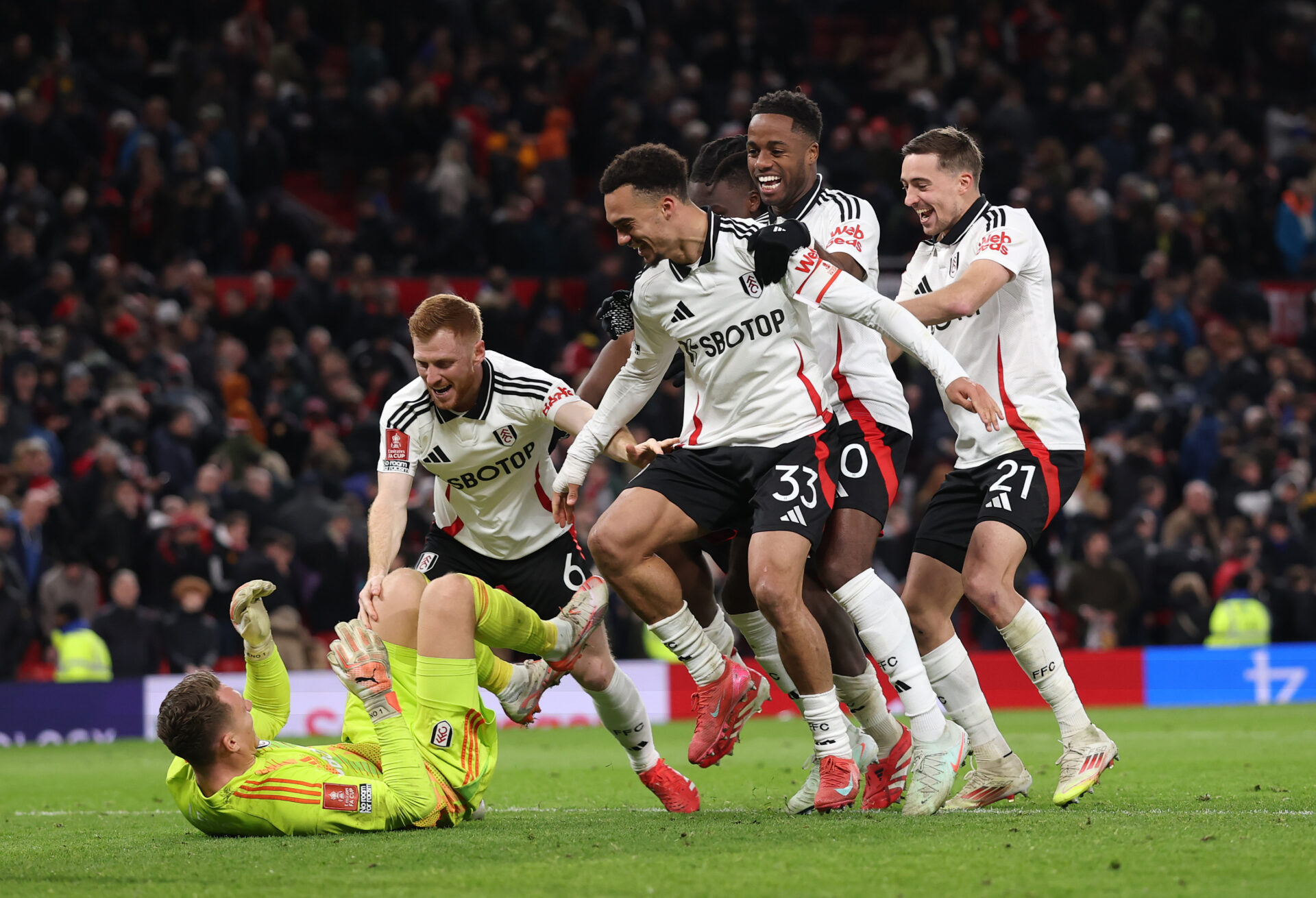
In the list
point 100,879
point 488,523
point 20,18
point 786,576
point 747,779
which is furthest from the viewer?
point 20,18

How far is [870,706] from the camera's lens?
718 centimetres

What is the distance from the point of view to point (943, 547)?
7.16 m

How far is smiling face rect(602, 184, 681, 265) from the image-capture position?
650cm

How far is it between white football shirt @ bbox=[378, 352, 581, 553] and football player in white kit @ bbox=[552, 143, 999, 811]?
19.8 inches

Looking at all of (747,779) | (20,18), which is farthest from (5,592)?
(20,18)

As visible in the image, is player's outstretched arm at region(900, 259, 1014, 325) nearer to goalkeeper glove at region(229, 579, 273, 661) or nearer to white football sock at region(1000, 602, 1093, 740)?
white football sock at region(1000, 602, 1093, 740)

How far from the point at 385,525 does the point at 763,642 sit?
188 centimetres

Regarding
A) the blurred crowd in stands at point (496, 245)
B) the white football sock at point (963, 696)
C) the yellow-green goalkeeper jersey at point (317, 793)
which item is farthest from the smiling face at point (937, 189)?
the blurred crowd in stands at point (496, 245)

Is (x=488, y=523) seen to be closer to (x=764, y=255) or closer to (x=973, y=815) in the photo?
(x=764, y=255)

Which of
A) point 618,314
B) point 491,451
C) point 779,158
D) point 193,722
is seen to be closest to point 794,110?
point 779,158

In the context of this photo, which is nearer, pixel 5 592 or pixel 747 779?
pixel 747 779

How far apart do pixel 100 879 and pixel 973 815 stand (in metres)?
3.29

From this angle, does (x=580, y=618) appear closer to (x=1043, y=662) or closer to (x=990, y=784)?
(x=990, y=784)

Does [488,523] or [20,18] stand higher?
[20,18]
